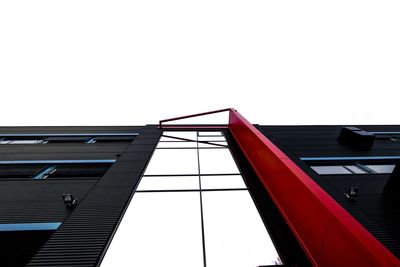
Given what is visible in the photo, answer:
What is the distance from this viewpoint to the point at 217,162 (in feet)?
31.2

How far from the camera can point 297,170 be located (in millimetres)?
5277

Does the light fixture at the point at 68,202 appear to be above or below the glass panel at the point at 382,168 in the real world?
above

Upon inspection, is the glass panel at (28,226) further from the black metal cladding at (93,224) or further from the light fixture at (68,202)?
the light fixture at (68,202)

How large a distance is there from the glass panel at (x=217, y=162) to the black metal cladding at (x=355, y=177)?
338 centimetres

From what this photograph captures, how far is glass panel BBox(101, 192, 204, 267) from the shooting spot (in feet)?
14.9

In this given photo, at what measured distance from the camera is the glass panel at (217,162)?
866 centimetres

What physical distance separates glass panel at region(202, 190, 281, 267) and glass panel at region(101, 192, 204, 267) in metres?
0.34

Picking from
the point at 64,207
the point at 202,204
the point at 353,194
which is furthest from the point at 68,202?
the point at 353,194

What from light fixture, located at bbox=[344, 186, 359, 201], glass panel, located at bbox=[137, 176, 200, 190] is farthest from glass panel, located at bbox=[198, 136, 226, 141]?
light fixture, located at bbox=[344, 186, 359, 201]

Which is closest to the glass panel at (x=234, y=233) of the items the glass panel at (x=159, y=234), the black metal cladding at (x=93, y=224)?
the glass panel at (x=159, y=234)

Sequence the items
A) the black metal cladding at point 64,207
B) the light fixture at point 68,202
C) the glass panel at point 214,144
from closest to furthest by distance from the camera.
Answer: the black metal cladding at point 64,207, the light fixture at point 68,202, the glass panel at point 214,144

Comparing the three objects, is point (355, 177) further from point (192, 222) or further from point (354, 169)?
point (192, 222)

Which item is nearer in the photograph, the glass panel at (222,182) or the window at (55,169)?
the glass panel at (222,182)

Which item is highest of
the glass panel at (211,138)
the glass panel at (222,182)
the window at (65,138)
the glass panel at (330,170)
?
the window at (65,138)
